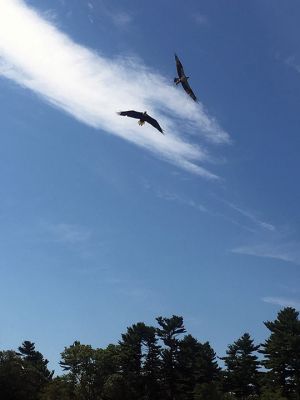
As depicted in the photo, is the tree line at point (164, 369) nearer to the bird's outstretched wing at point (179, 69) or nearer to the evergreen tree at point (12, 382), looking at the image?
the evergreen tree at point (12, 382)

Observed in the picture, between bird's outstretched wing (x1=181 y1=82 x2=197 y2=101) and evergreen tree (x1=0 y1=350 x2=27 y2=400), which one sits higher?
bird's outstretched wing (x1=181 y1=82 x2=197 y2=101)

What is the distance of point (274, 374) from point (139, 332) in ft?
65.9

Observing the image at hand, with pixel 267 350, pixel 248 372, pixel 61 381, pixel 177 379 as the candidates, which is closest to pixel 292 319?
pixel 267 350

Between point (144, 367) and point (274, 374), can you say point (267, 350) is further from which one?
point (144, 367)

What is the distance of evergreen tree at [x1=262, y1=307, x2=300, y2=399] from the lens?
5803 cm

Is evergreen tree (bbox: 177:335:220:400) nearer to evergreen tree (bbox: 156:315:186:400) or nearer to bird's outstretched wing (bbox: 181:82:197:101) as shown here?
evergreen tree (bbox: 156:315:186:400)

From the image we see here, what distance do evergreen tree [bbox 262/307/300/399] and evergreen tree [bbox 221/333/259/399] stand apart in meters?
3.28

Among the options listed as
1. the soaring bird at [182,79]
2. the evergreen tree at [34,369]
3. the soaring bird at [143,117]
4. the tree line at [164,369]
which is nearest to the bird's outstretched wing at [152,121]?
the soaring bird at [143,117]

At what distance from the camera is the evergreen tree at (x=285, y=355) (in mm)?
58031

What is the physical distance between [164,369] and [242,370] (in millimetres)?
10573

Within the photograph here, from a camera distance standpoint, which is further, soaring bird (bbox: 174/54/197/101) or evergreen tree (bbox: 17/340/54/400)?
evergreen tree (bbox: 17/340/54/400)

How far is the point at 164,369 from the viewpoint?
68.9 metres

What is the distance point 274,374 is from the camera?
58.9 m

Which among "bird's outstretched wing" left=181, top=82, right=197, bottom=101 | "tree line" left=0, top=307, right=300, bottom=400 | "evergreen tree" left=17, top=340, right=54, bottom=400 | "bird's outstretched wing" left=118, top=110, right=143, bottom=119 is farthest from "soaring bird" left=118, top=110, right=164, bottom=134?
"evergreen tree" left=17, top=340, right=54, bottom=400
